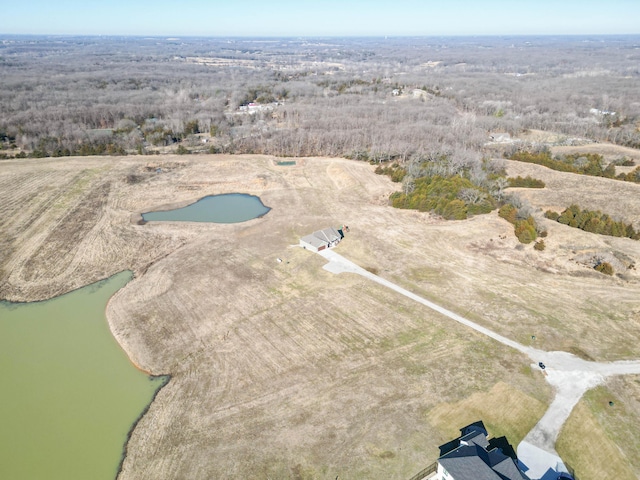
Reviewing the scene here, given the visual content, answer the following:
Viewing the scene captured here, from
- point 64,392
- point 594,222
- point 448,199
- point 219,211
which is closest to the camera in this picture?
point 64,392

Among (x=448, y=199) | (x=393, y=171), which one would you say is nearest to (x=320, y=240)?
(x=448, y=199)

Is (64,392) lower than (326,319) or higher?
lower

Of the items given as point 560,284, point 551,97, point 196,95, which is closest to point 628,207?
point 560,284

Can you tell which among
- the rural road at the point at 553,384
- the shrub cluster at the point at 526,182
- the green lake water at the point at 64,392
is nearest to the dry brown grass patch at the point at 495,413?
the rural road at the point at 553,384

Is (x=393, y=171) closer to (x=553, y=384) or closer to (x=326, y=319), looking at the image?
(x=326, y=319)

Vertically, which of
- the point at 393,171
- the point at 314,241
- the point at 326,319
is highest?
the point at 314,241

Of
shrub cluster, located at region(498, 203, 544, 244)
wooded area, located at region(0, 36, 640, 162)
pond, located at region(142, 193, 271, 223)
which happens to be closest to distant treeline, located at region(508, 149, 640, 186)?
wooded area, located at region(0, 36, 640, 162)

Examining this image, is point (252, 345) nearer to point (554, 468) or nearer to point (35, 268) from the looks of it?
point (554, 468)
